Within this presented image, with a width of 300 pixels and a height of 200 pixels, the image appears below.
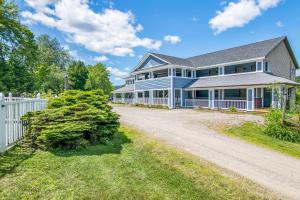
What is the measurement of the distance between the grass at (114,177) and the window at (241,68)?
19.5 meters

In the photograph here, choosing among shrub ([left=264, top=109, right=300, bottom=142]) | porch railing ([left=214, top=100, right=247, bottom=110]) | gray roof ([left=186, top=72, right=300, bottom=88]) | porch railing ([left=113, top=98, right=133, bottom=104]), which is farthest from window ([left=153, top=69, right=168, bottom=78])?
shrub ([left=264, top=109, right=300, bottom=142])

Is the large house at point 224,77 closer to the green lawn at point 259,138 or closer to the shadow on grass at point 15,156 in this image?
the green lawn at point 259,138

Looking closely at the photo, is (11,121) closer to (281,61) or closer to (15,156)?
(15,156)

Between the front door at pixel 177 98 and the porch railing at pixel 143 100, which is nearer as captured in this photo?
the front door at pixel 177 98

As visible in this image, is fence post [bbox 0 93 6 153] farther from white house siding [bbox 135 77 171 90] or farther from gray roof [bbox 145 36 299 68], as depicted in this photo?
gray roof [bbox 145 36 299 68]

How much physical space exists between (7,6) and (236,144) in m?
35.2

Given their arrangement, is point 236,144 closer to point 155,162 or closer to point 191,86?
point 155,162

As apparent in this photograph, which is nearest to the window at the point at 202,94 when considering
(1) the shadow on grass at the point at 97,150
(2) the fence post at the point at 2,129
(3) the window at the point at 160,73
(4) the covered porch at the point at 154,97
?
(4) the covered porch at the point at 154,97

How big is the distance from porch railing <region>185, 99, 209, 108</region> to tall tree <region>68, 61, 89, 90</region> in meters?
29.7

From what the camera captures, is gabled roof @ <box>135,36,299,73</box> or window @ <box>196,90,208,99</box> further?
window @ <box>196,90,208,99</box>

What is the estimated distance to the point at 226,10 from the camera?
18625 millimetres

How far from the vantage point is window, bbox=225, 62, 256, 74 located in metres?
21.7

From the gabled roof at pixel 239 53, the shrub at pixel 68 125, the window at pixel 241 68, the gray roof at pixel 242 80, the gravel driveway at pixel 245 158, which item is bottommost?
the gravel driveway at pixel 245 158

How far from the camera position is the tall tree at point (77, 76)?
147 ft
